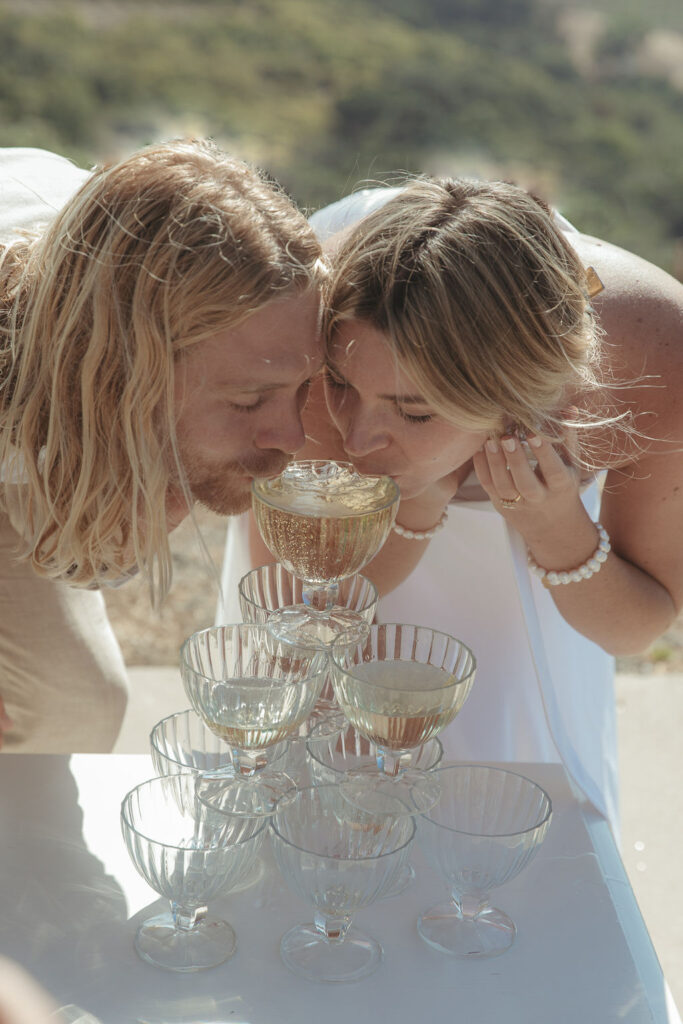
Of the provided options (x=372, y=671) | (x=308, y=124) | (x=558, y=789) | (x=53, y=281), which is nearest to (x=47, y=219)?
(x=53, y=281)

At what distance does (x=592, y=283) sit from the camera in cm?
202

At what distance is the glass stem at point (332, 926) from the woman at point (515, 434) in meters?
0.55

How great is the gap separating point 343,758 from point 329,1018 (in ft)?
1.12

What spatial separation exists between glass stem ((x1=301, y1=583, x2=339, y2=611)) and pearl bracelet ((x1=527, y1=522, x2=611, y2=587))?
0.72 m

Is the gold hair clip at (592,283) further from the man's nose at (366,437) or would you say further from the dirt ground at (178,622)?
the dirt ground at (178,622)

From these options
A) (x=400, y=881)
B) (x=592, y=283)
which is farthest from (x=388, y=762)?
(x=592, y=283)

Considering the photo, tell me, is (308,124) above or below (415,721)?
below

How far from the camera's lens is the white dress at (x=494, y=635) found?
2502 millimetres

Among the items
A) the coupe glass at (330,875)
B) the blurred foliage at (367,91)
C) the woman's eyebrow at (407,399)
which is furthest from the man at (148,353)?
the blurred foliage at (367,91)

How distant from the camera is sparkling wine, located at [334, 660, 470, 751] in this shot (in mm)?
1294

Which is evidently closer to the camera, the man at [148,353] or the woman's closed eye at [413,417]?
the man at [148,353]

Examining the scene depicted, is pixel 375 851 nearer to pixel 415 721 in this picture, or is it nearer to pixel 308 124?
pixel 415 721

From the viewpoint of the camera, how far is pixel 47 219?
2139mm

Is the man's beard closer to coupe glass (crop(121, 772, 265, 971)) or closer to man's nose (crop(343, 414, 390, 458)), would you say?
man's nose (crop(343, 414, 390, 458))
